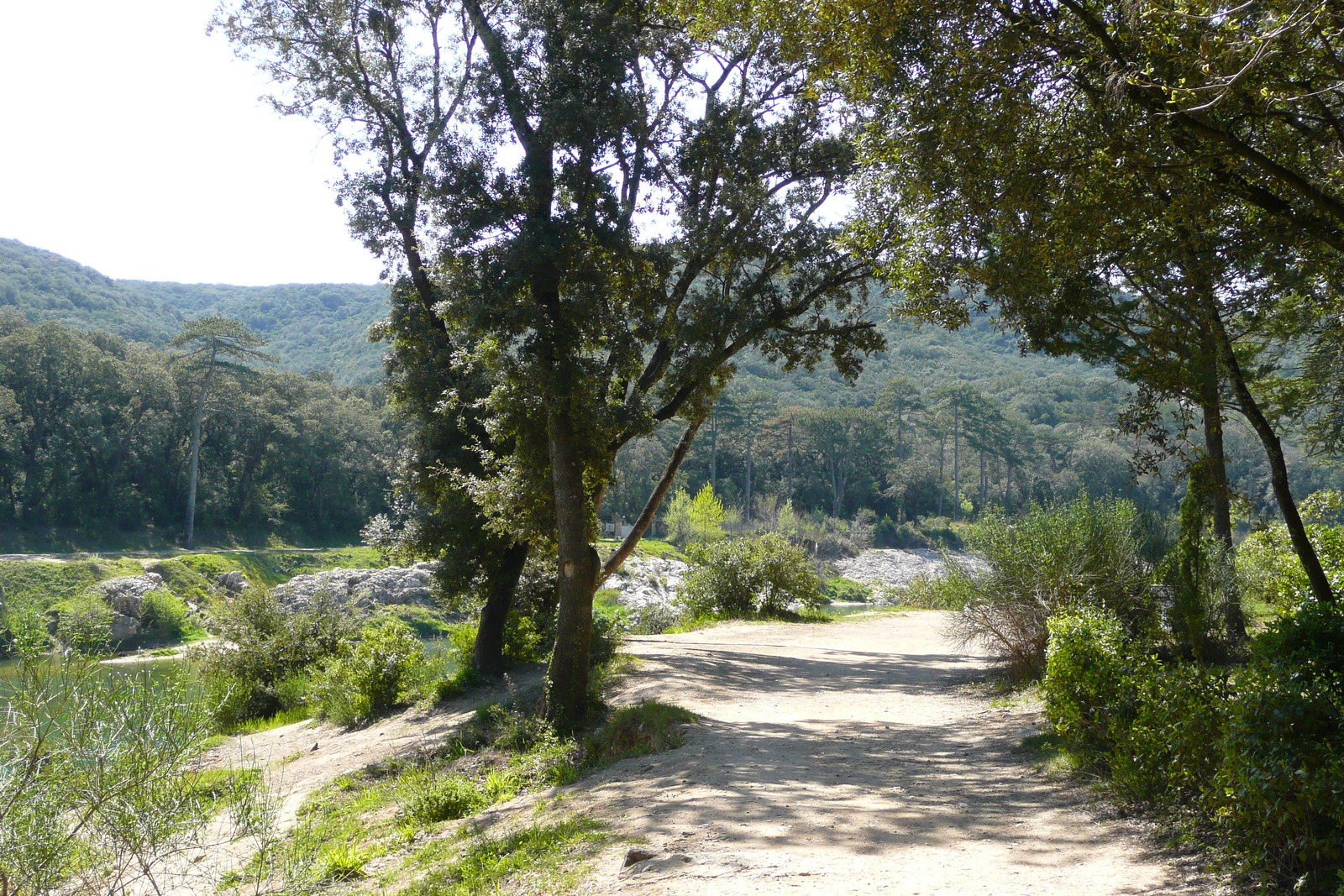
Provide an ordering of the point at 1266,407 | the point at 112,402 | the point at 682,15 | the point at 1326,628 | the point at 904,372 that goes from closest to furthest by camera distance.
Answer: the point at 1326,628 < the point at 682,15 < the point at 1266,407 < the point at 112,402 < the point at 904,372

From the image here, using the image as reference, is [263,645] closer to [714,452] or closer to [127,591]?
[127,591]

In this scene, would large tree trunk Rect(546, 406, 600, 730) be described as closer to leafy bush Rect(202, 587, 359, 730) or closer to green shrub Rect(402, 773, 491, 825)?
green shrub Rect(402, 773, 491, 825)

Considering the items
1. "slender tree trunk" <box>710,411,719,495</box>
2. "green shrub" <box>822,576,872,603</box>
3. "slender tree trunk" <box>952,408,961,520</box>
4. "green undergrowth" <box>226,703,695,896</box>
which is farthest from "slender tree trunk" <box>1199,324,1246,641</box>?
"slender tree trunk" <box>952,408,961,520</box>

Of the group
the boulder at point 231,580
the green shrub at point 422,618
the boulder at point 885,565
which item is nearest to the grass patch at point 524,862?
the green shrub at point 422,618

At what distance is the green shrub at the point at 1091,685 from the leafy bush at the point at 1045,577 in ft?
8.77

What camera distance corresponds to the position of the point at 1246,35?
5.43 metres

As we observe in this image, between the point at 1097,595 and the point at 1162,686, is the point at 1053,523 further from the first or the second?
the point at 1162,686

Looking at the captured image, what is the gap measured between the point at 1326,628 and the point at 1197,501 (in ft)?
21.0

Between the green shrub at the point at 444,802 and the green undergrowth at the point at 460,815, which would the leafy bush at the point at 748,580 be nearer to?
the green undergrowth at the point at 460,815

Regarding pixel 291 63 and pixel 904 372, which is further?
pixel 904 372

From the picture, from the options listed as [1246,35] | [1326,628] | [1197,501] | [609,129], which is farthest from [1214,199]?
[609,129]

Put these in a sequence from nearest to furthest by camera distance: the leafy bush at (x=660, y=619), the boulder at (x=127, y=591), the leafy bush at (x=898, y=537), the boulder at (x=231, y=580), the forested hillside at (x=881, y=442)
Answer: the leafy bush at (x=660, y=619), the boulder at (x=127, y=591), the boulder at (x=231, y=580), the forested hillside at (x=881, y=442), the leafy bush at (x=898, y=537)

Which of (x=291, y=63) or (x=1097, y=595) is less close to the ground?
(x=291, y=63)

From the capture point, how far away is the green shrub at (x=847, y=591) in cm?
4729
